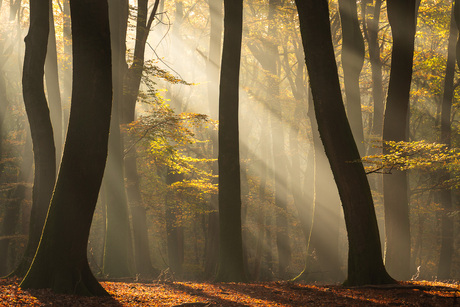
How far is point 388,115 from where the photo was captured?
1127 cm

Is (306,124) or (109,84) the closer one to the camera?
(109,84)

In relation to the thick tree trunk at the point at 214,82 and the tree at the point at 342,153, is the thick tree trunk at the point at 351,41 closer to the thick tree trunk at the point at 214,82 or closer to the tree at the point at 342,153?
the tree at the point at 342,153

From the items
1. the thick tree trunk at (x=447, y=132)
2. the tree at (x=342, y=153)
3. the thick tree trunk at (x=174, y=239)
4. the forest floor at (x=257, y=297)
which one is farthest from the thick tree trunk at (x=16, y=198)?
the thick tree trunk at (x=447, y=132)

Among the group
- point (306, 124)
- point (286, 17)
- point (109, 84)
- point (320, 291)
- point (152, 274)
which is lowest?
point (152, 274)

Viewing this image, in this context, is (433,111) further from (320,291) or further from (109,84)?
(109,84)

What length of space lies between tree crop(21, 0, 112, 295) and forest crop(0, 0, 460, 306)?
0.02 m

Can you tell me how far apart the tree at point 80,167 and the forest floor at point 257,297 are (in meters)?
0.38

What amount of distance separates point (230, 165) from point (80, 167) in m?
5.22

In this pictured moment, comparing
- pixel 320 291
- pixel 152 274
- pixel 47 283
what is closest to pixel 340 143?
pixel 320 291

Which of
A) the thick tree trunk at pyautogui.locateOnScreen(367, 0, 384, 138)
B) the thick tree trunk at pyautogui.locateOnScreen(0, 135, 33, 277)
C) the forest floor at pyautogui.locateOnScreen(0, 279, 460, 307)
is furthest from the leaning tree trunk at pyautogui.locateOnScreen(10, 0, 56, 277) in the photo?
the thick tree trunk at pyautogui.locateOnScreen(367, 0, 384, 138)

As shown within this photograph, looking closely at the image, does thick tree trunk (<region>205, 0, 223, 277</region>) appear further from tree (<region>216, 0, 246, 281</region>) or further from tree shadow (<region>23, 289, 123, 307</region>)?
tree shadow (<region>23, 289, 123, 307</region>)

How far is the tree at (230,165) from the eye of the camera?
11289mm

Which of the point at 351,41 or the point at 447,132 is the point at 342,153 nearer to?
the point at 351,41

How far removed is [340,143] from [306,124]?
2254cm
